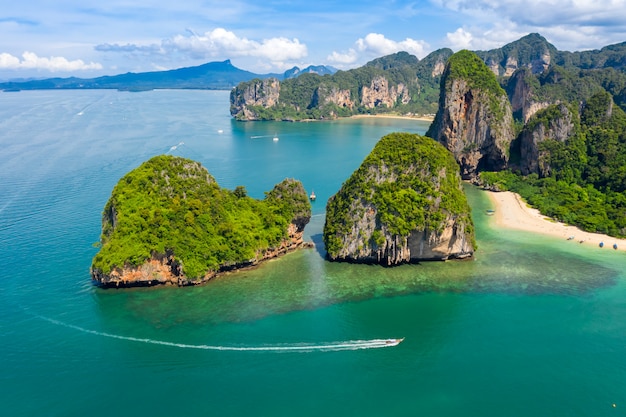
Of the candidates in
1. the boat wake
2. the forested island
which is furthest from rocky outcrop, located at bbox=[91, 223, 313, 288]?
the forested island

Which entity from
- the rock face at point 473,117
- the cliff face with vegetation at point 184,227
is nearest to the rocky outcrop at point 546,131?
the rock face at point 473,117

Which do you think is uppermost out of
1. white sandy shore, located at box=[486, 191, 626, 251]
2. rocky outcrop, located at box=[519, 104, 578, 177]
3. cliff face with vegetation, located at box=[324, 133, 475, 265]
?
rocky outcrop, located at box=[519, 104, 578, 177]

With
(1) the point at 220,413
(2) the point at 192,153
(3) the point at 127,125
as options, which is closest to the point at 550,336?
(1) the point at 220,413

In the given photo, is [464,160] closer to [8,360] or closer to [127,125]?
[8,360]

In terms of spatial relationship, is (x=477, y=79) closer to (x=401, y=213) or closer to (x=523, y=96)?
(x=401, y=213)

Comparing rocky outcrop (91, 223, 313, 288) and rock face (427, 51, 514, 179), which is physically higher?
rock face (427, 51, 514, 179)

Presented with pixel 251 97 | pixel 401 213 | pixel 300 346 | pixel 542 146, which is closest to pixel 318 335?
pixel 300 346

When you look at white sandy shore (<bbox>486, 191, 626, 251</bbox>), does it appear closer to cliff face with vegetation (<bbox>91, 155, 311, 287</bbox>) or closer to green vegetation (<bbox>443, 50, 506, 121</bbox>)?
green vegetation (<bbox>443, 50, 506, 121</bbox>)

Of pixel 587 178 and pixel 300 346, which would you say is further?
pixel 587 178
